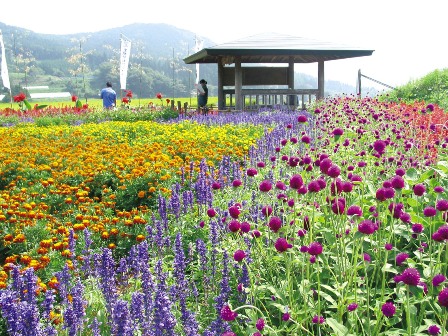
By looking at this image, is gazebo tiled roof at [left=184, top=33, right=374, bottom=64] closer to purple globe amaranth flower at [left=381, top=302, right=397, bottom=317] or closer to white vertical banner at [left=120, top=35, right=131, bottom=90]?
white vertical banner at [left=120, top=35, right=131, bottom=90]

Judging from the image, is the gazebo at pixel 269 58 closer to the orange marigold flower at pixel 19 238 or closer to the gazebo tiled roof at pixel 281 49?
the gazebo tiled roof at pixel 281 49

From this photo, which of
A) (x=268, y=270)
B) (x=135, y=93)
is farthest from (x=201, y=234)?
(x=135, y=93)

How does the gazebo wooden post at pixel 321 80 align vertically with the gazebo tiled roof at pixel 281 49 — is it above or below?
below

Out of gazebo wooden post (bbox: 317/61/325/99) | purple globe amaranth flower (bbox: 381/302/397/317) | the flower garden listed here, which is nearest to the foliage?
gazebo wooden post (bbox: 317/61/325/99)

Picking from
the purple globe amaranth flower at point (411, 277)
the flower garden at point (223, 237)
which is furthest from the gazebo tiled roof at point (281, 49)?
the purple globe amaranth flower at point (411, 277)

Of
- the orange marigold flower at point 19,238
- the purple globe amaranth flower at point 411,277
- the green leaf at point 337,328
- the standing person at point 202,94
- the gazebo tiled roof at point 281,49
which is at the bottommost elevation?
the orange marigold flower at point 19,238

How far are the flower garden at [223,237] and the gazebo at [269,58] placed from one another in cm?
725

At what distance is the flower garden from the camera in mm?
2445

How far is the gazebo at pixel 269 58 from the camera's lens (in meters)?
17.6

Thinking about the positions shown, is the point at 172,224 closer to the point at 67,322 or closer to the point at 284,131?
the point at 67,322

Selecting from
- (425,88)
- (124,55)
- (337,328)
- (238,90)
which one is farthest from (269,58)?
(337,328)

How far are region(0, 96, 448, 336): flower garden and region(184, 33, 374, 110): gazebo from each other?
7252mm

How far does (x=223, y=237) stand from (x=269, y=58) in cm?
2063

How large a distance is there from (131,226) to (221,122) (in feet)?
26.0
